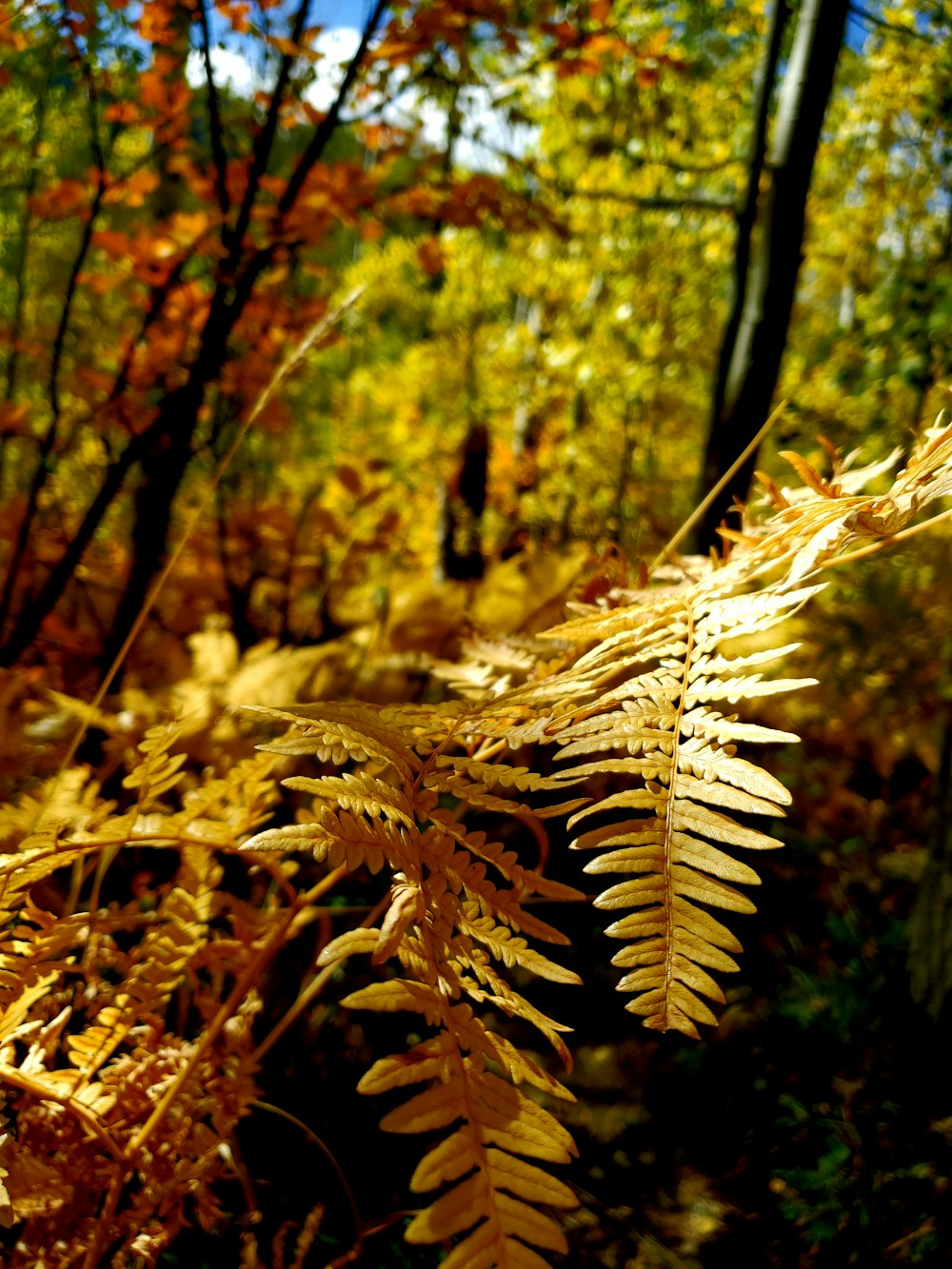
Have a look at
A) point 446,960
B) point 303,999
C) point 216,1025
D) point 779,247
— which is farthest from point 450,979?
point 779,247

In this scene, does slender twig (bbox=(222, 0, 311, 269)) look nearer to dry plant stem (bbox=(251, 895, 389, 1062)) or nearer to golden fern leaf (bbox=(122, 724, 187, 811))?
golden fern leaf (bbox=(122, 724, 187, 811))

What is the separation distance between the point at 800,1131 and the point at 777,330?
146 cm

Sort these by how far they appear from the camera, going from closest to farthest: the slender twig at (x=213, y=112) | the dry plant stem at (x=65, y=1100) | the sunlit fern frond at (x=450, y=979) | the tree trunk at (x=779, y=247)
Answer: the sunlit fern frond at (x=450, y=979) < the dry plant stem at (x=65, y=1100) < the slender twig at (x=213, y=112) < the tree trunk at (x=779, y=247)

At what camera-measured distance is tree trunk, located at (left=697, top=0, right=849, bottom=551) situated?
1.43m

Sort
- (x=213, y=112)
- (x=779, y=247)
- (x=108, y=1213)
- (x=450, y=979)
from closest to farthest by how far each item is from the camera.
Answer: (x=450, y=979) → (x=108, y=1213) → (x=213, y=112) → (x=779, y=247)

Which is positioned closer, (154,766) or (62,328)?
(154,766)

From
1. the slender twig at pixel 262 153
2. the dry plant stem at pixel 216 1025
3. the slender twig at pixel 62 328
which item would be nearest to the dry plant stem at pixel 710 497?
the dry plant stem at pixel 216 1025

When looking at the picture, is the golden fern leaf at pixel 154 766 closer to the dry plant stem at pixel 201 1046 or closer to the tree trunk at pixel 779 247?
the dry plant stem at pixel 201 1046

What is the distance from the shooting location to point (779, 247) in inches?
57.9

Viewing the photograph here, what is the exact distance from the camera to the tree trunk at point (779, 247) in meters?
1.43

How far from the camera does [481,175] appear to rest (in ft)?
6.61

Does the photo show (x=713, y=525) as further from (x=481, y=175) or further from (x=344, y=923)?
(x=481, y=175)

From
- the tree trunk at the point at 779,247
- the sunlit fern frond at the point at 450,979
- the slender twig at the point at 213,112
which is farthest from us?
the tree trunk at the point at 779,247

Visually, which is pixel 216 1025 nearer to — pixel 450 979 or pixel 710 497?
pixel 450 979
